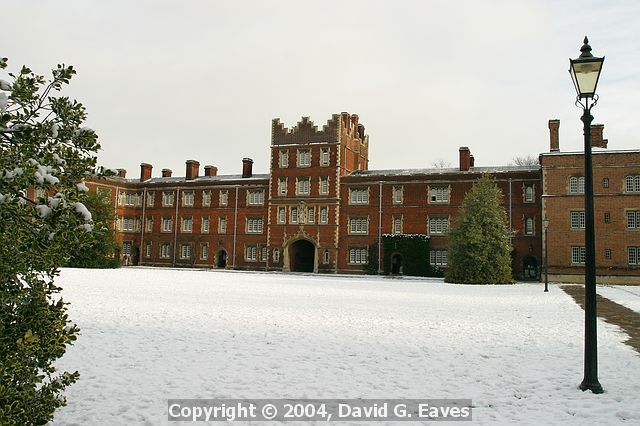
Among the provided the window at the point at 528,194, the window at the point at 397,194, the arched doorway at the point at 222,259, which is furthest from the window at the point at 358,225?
the arched doorway at the point at 222,259

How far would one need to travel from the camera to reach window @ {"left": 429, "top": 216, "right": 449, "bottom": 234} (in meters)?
48.1

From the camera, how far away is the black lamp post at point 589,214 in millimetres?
7508

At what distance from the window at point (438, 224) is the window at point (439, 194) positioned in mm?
1614

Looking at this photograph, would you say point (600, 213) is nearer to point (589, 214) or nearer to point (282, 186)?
point (282, 186)

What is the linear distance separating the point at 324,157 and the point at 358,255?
10065 millimetres

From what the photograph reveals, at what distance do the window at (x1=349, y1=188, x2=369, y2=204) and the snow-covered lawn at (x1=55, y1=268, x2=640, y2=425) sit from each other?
34.6m

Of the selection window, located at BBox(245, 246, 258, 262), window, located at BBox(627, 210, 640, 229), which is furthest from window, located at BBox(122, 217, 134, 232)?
window, located at BBox(627, 210, 640, 229)

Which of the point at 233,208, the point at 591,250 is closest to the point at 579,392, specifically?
the point at 591,250

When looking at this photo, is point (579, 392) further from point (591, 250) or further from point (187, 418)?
point (187, 418)

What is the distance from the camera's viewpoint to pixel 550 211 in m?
41.6

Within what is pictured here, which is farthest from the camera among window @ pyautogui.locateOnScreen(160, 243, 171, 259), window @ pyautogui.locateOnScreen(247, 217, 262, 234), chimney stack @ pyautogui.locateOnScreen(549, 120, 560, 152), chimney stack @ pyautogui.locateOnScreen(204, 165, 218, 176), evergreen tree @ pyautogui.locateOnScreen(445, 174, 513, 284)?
chimney stack @ pyautogui.locateOnScreen(204, 165, 218, 176)

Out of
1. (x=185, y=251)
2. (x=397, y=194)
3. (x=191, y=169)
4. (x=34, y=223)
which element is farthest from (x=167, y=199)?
(x=34, y=223)

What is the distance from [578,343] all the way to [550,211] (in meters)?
32.7

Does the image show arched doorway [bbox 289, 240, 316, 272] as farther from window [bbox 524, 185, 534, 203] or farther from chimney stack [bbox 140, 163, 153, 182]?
chimney stack [bbox 140, 163, 153, 182]
